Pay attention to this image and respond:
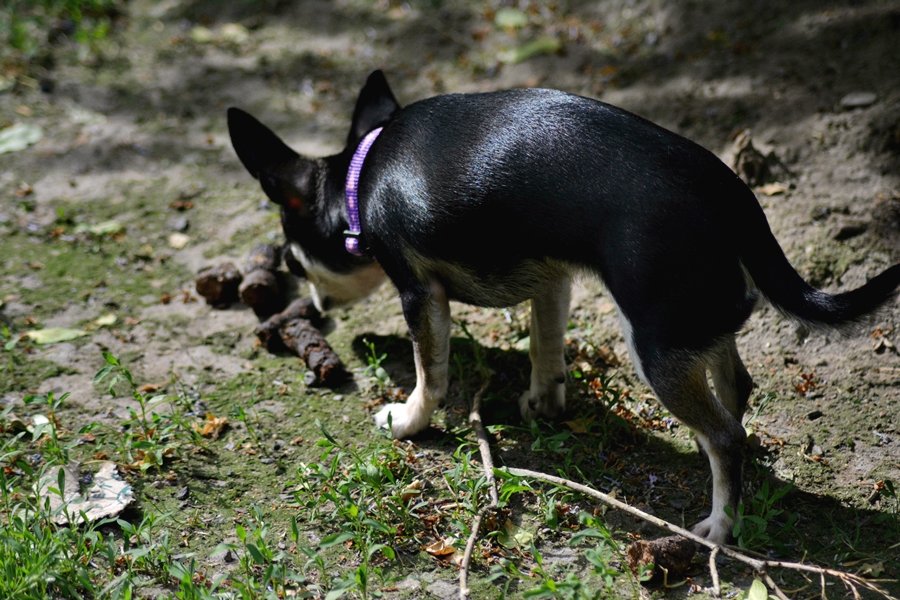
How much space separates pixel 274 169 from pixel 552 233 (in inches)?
67.4

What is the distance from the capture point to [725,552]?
10.8 feet

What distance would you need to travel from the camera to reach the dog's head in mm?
4473

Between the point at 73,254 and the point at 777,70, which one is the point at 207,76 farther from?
the point at 777,70

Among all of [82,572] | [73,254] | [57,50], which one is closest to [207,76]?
[57,50]

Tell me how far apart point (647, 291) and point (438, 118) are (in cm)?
129

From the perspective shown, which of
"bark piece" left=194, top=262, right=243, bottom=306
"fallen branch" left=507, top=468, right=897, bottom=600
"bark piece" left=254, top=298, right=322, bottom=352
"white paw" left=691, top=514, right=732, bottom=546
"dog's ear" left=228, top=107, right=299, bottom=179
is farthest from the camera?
"bark piece" left=194, top=262, right=243, bottom=306

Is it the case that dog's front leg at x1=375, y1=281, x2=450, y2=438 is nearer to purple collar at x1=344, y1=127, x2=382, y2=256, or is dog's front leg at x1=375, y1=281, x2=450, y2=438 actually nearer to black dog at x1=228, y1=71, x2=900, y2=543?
black dog at x1=228, y1=71, x2=900, y2=543

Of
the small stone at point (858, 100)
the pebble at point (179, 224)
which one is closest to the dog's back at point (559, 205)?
the pebble at point (179, 224)

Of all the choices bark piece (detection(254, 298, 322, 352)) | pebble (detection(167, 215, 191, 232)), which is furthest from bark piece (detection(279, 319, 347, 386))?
pebble (detection(167, 215, 191, 232))

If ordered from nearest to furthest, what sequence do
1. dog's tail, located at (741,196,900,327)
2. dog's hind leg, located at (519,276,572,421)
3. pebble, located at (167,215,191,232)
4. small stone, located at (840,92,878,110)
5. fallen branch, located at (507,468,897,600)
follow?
fallen branch, located at (507,468,897,600) < dog's tail, located at (741,196,900,327) < dog's hind leg, located at (519,276,572,421) < small stone, located at (840,92,878,110) < pebble, located at (167,215,191,232)

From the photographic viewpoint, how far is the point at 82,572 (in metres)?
3.23

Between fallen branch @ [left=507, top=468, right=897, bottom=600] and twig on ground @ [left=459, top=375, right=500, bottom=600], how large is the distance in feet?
0.33

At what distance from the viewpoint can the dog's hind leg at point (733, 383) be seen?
3785 mm

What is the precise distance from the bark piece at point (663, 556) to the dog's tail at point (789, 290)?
93cm
